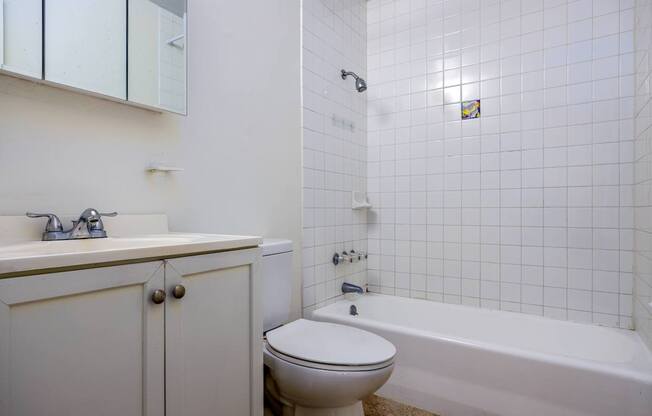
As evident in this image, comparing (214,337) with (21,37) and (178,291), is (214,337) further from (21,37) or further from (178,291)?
(21,37)

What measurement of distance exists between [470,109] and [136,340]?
7.22ft

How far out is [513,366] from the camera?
1526 mm

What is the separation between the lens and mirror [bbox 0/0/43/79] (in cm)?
91

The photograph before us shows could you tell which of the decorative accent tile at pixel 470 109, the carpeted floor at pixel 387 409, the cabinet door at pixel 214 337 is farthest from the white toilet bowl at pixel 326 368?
the decorative accent tile at pixel 470 109

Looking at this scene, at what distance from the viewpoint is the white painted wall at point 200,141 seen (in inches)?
39.4

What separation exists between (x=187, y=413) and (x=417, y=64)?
2.37 metres

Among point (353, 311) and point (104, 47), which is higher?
point (104, 47)

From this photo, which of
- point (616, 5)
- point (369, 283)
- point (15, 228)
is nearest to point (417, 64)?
point (616, 5)

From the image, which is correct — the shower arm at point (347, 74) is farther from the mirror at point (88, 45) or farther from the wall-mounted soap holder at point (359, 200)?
the mirror at point (88, 45)

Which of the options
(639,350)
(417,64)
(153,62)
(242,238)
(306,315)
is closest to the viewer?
(242,238)

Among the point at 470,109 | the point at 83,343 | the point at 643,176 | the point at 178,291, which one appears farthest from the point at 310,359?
the point at 470,109

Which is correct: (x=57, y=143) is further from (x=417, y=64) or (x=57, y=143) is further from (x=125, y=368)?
(x=417, y=64)

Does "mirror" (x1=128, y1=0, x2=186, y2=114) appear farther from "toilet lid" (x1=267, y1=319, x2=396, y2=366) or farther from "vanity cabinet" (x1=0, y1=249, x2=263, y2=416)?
"toilet lid" (x1=267, y1=319, x2=396, y2=366)

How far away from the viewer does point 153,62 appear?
4.09ft
